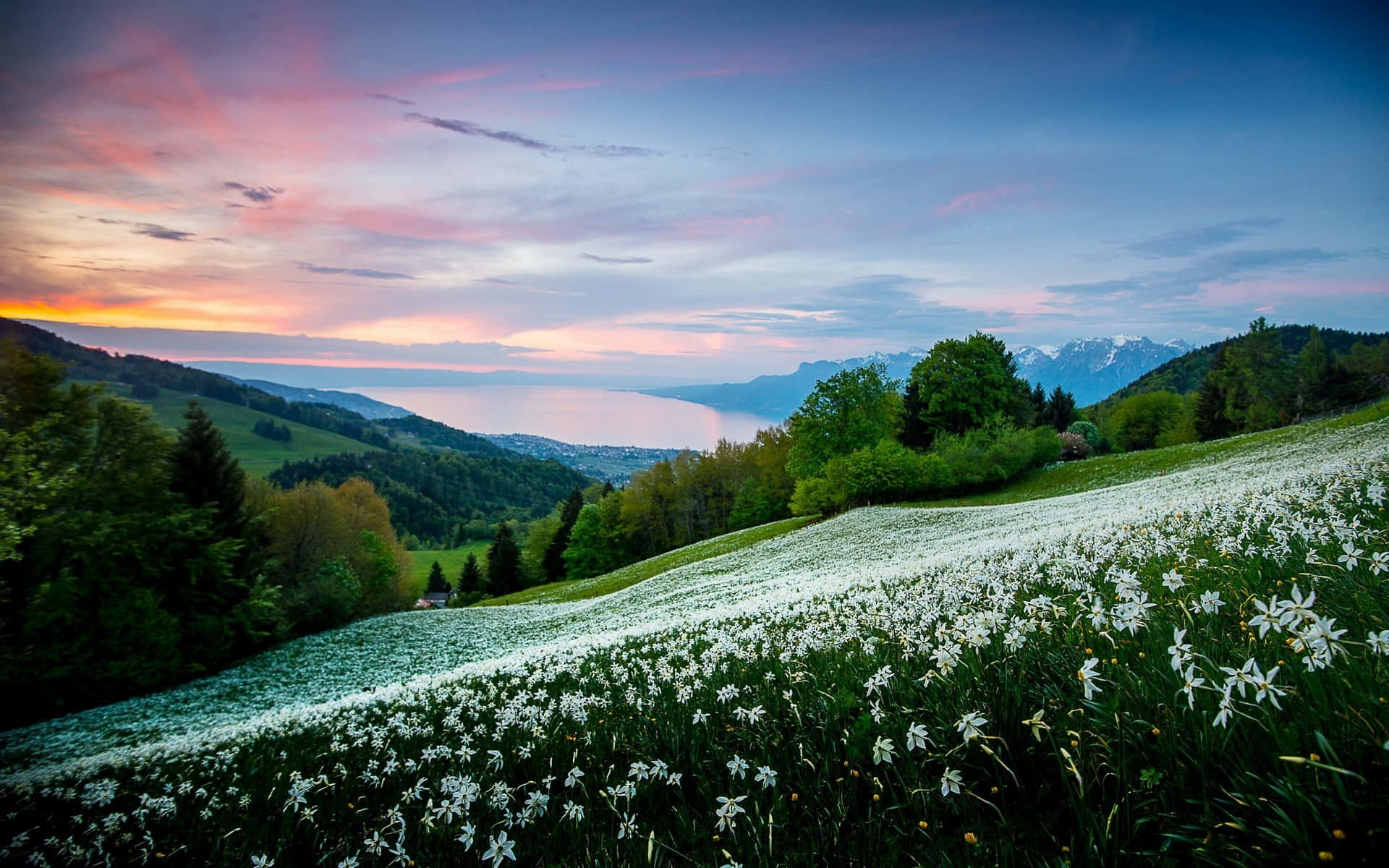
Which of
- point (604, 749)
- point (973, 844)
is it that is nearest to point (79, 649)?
point (604, 749)

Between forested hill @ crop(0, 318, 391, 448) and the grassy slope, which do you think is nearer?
forested hill @ crop(0, 318, 391, 448)

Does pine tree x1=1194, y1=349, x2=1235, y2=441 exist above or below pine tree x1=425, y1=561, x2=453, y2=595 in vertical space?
above

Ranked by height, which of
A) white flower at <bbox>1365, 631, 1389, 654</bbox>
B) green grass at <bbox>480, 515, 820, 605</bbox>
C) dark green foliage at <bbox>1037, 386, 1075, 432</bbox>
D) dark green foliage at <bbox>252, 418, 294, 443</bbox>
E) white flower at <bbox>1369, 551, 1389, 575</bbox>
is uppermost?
dark green foliage at <bbox>1037, 386, 1075, 432</bbox>

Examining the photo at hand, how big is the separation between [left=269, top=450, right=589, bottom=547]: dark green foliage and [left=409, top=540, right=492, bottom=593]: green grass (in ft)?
26.2

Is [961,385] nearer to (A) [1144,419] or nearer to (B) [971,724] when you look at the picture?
(B) [971,724]

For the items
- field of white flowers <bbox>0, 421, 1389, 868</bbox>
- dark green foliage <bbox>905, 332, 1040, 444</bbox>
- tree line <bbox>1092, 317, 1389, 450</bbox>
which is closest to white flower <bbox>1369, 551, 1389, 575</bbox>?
field of white flowers <bbox>0, 421, 1389, 868</bbox>

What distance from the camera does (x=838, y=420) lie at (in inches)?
2271

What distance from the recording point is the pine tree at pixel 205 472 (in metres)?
29.7

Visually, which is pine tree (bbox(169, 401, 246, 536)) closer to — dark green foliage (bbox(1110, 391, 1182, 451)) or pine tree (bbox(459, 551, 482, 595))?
pine tree (bbox(459, 551, 482, 595))

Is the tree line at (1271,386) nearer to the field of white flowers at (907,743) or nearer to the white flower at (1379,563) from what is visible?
the field of white flowers at (907,743)

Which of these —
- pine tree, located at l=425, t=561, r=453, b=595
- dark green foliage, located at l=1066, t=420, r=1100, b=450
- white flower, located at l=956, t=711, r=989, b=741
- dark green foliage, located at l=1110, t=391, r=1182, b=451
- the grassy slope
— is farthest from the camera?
pine tree, located at l=425, t=561, r=453, b=595

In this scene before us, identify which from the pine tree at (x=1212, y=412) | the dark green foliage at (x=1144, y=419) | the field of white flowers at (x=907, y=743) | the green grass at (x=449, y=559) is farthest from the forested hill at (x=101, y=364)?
the dark green foliage at (x=1144, y=419)

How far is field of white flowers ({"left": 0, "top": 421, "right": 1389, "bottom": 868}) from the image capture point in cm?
291

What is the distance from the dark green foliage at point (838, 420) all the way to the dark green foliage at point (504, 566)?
169ft
